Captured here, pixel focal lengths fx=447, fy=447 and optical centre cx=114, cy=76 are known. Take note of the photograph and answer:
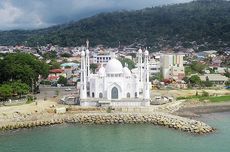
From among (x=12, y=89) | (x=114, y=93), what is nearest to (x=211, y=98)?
(x=114, y=93)

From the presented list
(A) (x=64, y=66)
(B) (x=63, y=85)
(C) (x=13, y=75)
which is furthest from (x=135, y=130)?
(A) (x=64, y=66)

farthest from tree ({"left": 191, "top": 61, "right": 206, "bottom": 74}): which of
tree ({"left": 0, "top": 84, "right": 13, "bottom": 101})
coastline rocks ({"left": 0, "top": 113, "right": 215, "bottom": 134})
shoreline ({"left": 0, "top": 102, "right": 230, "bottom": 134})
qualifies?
tree ({"left": 0, "top": 84, "right": 13, "bottom": 101})

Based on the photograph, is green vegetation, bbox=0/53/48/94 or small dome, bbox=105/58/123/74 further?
green vegetation, bbox=0/53/48/94

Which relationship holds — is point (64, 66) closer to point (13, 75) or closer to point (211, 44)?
point (13, 75)

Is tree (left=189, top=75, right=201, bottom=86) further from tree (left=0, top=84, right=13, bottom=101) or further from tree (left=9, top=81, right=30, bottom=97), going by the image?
tree (left=0, top=84, right=13, bottom=101)

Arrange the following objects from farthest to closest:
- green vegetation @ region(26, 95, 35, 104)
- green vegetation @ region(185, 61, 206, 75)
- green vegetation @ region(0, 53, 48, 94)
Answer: green vegetation @ region(185, 61, 206, 75) < green vegetation @ region(0, 53, 48, 94) < green vegetation @ region(26, 95, 35, 104)

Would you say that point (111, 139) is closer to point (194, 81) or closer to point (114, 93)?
point (114, 93)
